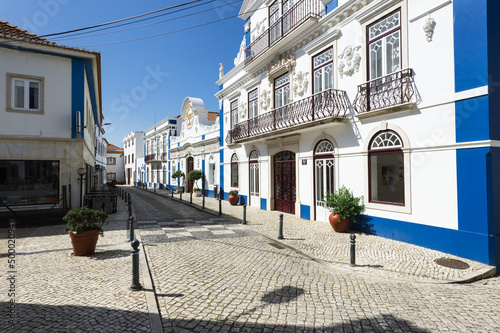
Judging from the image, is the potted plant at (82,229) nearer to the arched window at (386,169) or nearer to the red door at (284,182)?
the arched window at (386,169)

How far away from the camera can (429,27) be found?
7.30 m

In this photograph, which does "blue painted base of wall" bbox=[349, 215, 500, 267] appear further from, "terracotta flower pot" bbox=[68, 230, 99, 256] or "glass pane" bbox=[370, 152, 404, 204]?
"terracotta flower pot" bbox=[68, 230, 99, 256]

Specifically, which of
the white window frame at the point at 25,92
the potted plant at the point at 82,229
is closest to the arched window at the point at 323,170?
the potted plant at the point at 82,229

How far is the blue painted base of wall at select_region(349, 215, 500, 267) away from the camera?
6.14 m

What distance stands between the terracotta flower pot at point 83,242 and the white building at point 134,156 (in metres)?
37.8

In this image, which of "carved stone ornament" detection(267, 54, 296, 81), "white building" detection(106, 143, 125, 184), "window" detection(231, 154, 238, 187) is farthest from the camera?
"white building" detection(106, 143, 125, 184)

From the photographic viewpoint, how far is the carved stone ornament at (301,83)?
471 inches

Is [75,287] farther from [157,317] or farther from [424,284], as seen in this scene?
[424,284]

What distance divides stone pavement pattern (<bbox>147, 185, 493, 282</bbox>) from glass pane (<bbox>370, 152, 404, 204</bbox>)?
131cm

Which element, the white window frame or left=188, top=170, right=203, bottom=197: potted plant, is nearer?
the white window frame

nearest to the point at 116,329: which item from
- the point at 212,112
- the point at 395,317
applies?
the point at 395,317

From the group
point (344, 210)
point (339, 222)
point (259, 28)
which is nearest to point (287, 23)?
point (259, 28)

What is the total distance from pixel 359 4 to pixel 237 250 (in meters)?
8.93

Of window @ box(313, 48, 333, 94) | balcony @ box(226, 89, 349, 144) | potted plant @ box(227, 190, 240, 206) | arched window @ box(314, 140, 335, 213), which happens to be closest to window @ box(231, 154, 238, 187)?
potted plant @ box(227, 190, 240, 206)
